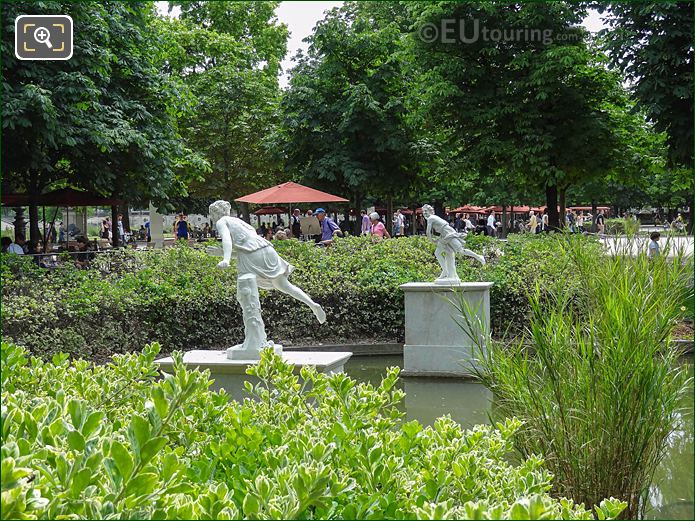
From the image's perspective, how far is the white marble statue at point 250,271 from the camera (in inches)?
305

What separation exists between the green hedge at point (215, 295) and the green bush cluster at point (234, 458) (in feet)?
23.2

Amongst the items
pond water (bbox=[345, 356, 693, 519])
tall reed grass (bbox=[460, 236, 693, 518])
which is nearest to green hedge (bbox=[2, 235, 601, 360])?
pond water (bbox=[345, 356, 693, 519])

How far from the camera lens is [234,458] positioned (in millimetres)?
2898

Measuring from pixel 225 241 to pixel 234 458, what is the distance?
4.84 meters

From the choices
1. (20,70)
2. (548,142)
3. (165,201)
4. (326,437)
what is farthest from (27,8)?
(548,142)

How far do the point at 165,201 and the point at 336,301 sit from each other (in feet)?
31.7

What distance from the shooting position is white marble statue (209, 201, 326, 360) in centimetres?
775

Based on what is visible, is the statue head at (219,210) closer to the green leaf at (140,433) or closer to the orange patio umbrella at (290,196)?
the green leaf at (140,433)

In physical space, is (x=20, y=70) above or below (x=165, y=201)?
above

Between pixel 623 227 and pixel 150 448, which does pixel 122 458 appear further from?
pixel 623 227

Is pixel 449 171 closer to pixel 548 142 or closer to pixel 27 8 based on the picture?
pixel 548 142

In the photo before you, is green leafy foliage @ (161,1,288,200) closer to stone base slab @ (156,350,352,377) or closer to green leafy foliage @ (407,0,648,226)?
green leafy foliage @ (407,0,648,226)

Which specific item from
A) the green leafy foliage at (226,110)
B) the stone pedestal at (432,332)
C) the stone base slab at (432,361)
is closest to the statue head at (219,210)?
the stone pedestal at (432,332)

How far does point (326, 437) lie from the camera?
2.91 m
